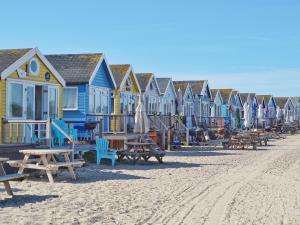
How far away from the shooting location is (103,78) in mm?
25312

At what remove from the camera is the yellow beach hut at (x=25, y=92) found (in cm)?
1697

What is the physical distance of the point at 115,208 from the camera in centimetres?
895

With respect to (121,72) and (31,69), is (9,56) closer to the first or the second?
(31,69)

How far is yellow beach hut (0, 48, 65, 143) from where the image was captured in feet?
55.7

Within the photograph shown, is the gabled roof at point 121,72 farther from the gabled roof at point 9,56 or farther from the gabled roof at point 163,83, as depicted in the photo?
the gabled roof at point 9,56

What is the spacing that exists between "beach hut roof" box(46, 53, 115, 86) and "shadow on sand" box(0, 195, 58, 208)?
13091mm

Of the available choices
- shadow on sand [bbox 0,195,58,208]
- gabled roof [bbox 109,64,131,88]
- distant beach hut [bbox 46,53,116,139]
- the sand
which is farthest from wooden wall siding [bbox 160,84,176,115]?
shadow on sand [bbox 0,195,58,208]

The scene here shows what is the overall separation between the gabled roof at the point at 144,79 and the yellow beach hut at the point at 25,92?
38.7ft

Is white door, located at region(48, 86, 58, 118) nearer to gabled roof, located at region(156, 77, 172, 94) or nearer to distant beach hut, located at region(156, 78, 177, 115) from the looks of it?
distant beach hut, located at region(156, 78, 177, 115)

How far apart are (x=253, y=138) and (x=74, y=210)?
22.5 m

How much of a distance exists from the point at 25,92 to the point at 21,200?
9.13 meters

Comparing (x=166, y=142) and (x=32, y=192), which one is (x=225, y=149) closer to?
(x=166, y=142)

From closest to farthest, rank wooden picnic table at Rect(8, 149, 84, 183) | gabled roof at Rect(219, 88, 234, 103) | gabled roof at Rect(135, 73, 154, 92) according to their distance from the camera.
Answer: wooden picnic table at Rect(8, 149, 84, 183), gabled roof at Rect(135, 73, 154, 92), gabled roof at Rect(219, 88, 234, 103)

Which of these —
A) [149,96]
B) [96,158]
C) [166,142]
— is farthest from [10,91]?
[149,96]
